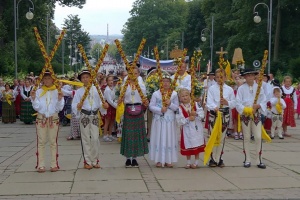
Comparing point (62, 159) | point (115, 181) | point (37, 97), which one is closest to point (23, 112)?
point (62, 159)

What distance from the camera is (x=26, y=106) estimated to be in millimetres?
19281

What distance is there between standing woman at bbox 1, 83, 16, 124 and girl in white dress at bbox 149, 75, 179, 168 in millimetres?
11766

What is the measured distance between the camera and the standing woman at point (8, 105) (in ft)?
65.3

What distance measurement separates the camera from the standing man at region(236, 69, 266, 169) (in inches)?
375

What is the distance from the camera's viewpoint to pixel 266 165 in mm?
9820

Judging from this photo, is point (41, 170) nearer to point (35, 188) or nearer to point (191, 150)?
point (35, 188)

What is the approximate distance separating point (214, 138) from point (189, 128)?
0.53 meters

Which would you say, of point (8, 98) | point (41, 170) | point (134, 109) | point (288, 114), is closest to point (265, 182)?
point (134, 109)

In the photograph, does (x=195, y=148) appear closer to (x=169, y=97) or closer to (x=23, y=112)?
(x=169, y=97)

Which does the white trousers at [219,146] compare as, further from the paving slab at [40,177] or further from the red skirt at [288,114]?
the red skirt at [288,114]

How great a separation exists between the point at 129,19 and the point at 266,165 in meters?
104

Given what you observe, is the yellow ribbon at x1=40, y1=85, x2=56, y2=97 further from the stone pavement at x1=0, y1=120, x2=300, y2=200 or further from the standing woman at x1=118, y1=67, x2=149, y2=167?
the stone pavement at x1=0, y1=120, x2=300, y2=200

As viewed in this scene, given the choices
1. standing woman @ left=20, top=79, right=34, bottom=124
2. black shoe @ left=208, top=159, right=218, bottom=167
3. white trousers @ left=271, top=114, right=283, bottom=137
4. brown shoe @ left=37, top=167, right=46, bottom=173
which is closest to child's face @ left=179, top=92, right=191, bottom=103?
black shoe @ left=208, top=159, right=218, bottom=167

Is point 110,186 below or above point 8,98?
below
